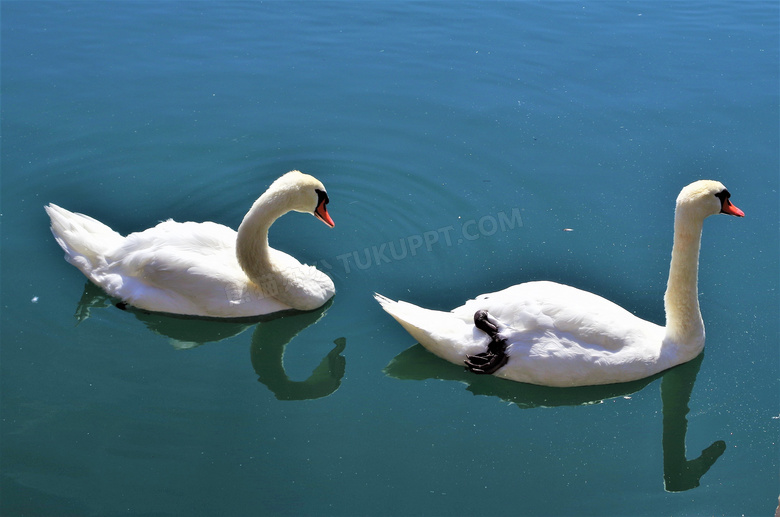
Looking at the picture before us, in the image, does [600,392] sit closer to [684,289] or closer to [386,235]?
[684,289]

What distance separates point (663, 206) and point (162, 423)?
5.63 metres

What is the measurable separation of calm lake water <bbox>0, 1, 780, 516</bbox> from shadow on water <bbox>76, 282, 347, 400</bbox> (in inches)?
0.9

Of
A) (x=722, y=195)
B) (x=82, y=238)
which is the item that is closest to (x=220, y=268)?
(x=82, y=238)

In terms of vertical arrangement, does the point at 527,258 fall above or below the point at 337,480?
above

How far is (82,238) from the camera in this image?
7.72 meters

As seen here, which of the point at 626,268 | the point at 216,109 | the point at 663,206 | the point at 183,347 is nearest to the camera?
the point at 183,347

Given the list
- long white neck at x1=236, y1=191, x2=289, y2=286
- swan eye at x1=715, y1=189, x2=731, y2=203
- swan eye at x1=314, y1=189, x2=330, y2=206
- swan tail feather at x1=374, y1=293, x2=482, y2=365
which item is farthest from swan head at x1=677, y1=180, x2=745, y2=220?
long white neck at x1=236, y1=191, x2=289, y2=286

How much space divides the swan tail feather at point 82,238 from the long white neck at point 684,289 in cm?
477

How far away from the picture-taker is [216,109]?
10.7m

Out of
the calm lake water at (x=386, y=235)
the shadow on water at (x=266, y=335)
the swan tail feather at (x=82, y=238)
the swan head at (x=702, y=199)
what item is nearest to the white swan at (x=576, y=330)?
the swan head at (x=702, y=199)

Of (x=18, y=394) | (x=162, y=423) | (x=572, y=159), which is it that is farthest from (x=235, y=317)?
(x=572, y=159)

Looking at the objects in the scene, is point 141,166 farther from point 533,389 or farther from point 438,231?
point 533,389

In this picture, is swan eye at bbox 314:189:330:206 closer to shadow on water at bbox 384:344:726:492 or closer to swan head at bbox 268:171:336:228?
swan head at bbox 268:171:336:228

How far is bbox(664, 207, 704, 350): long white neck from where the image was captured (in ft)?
21.7
